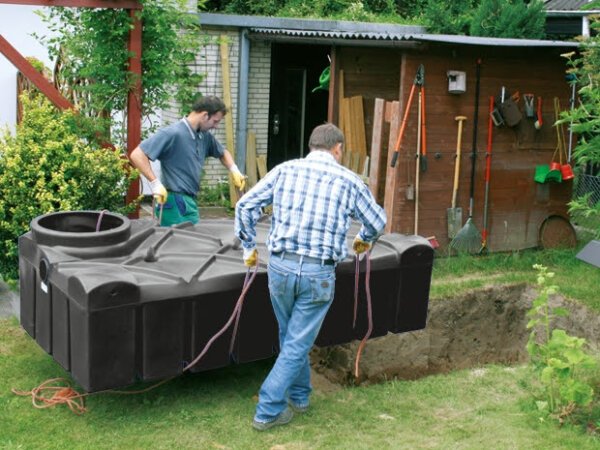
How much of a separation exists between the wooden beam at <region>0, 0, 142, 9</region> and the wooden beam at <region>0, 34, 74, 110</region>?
390 mm

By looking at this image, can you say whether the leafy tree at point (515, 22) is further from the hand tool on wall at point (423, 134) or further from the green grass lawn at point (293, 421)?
the green grass lawn at point (293, 421)

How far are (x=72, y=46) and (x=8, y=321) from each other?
2584mm

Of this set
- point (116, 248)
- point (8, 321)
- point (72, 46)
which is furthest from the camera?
point (72, 46)

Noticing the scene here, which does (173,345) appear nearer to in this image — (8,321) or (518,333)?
(8,321)

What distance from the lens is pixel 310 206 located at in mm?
5277

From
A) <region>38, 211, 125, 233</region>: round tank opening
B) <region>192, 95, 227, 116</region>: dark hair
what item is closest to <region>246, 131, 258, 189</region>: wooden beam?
<region>192, 95, 227, 116</region>: dark hair

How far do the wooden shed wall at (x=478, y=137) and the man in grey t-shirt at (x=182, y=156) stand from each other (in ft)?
10.0

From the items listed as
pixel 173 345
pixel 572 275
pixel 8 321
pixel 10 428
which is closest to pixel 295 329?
pixel 173 345

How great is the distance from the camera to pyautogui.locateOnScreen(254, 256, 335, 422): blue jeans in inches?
209

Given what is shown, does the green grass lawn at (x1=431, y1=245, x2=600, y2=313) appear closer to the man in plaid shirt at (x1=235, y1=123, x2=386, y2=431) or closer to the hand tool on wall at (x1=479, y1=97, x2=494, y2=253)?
the hand tool on wall at (x1=479, y1=97, x2=494, y2=253)

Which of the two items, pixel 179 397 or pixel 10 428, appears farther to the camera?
pixel 179 397

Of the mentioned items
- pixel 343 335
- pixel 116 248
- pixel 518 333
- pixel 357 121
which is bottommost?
pixel 518 333

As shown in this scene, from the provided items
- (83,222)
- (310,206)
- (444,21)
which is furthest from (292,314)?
(444,21)

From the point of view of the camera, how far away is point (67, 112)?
782 centimetres
